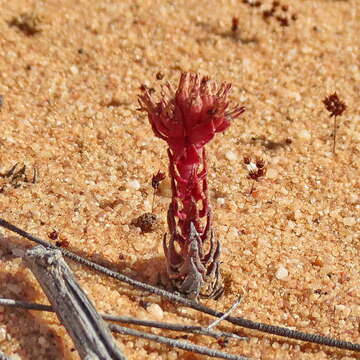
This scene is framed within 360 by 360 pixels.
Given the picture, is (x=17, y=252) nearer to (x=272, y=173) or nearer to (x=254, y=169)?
(x=254, y=169)

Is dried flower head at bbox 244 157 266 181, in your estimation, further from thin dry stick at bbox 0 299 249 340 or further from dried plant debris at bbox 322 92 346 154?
thin dry stick at bbox 0 299 249 340

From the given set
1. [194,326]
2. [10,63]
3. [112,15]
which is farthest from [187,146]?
[112,15]

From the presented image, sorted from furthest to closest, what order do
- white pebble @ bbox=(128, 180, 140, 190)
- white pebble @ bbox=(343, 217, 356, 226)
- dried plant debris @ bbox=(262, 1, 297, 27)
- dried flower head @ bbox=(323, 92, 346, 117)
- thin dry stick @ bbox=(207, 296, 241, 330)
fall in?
1. dried plant debris @ bbox=(262, 1, 297, 27)
2. dried flower head @ bbox=(323, 92, 346, 117)
3. white pebble @ bbox=(128, 180, 140, 190)
4. white pebble @ bbox=(343, 217, 356, 226)
5. thin dry stick @ bbox=(207, 296, 241, 330)

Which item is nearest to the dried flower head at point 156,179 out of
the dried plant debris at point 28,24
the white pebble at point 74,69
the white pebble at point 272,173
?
the white pebble at point 272,173

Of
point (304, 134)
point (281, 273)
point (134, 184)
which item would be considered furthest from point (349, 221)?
point (134, 184)

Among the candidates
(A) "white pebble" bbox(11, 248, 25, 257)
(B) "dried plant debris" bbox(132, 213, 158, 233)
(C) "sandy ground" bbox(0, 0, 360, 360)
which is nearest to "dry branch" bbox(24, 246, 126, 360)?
(C) "sandy ground" bbox(0, 0, 360, 360)

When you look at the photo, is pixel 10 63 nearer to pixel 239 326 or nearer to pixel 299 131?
pixel 299 131
